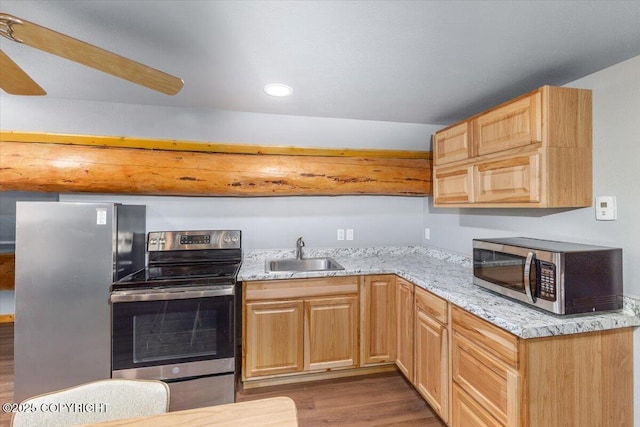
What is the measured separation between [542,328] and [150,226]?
289cm

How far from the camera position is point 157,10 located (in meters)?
1.17

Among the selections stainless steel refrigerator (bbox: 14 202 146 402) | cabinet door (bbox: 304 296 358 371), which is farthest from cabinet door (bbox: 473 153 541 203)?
stainless steel refrigerator (bbox: 14 202 146 402)

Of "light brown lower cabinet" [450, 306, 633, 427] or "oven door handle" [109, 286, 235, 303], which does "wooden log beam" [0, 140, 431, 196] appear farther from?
"light brown lower cabinet" [450, 306, 633, 427]

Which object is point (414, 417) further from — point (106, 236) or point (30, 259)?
point (30, 259)

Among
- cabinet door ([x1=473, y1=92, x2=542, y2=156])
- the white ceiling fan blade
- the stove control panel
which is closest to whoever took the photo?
the white ceiling fan blade

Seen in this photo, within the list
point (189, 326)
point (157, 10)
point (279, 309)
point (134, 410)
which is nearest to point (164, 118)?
point (157, 10)

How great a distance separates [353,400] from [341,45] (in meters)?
2.32

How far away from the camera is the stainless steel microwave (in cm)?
133

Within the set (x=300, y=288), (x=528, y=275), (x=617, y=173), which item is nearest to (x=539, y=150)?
(x=617, y=173)

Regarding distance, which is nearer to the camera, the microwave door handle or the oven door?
the microwave door handle

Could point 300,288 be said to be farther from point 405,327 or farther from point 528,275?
point 528,275

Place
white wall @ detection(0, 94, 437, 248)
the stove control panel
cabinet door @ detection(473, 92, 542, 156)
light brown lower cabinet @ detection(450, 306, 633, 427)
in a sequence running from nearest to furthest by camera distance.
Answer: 1. light brown lower cabinet @ detection(450, 306, 633, 427)
2. cabinet door @ detection(473, 92, 542, 156)
3. white wall @ detection(0, 94, 437, 248)
4. the stove control panel

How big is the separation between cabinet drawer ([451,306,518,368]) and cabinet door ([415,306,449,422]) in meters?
0.17

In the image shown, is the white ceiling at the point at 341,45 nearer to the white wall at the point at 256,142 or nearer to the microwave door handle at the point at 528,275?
the white wall at the point at 256,142
